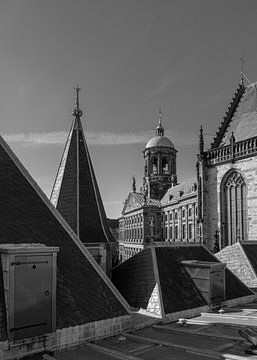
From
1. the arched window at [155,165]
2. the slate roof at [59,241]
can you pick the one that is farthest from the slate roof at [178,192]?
the slate roof at [59,241]

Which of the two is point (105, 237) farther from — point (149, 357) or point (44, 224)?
point (149, 357)

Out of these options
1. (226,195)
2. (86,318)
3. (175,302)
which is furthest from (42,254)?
(226,195)

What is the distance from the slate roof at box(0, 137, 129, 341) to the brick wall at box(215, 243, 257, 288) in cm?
1102

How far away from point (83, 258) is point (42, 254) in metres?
2.58

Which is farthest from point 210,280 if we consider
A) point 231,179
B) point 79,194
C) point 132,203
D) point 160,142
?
point 132,203

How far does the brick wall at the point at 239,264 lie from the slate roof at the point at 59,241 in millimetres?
11016

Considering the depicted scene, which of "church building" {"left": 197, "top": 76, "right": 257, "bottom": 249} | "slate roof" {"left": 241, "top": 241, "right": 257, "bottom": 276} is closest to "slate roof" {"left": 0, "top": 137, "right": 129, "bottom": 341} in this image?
"slate roof" {"left": 241, "top": 241, "right": 257, "bottom": 276}

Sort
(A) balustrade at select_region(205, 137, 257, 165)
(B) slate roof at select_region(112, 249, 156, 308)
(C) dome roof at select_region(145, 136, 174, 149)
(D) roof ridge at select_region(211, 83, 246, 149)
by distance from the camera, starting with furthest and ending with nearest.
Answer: (C) dome roof at select_region(145, 136, 174, 149)
(D) roof ridge at select_region(211, 83, 246, 149)
(A) balustrade at select_region(205, 137, 257, 165)
(B) slate roof at select_region(112, 249, 156, 308)

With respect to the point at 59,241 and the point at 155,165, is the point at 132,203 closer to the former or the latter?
the point at 155,165

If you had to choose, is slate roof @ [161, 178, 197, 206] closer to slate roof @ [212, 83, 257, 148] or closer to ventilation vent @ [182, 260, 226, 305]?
slate roof @ [212, 83, 257, 148]

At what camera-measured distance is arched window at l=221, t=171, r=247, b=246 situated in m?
33.3

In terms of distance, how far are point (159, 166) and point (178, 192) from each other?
11.2 meters

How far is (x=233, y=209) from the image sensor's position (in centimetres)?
3419

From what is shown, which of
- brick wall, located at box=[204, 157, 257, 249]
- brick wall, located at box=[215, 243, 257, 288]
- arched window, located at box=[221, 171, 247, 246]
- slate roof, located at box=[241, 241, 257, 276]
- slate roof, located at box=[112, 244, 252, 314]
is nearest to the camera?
slate roof, located at box=[112, 244, 252, 314]
